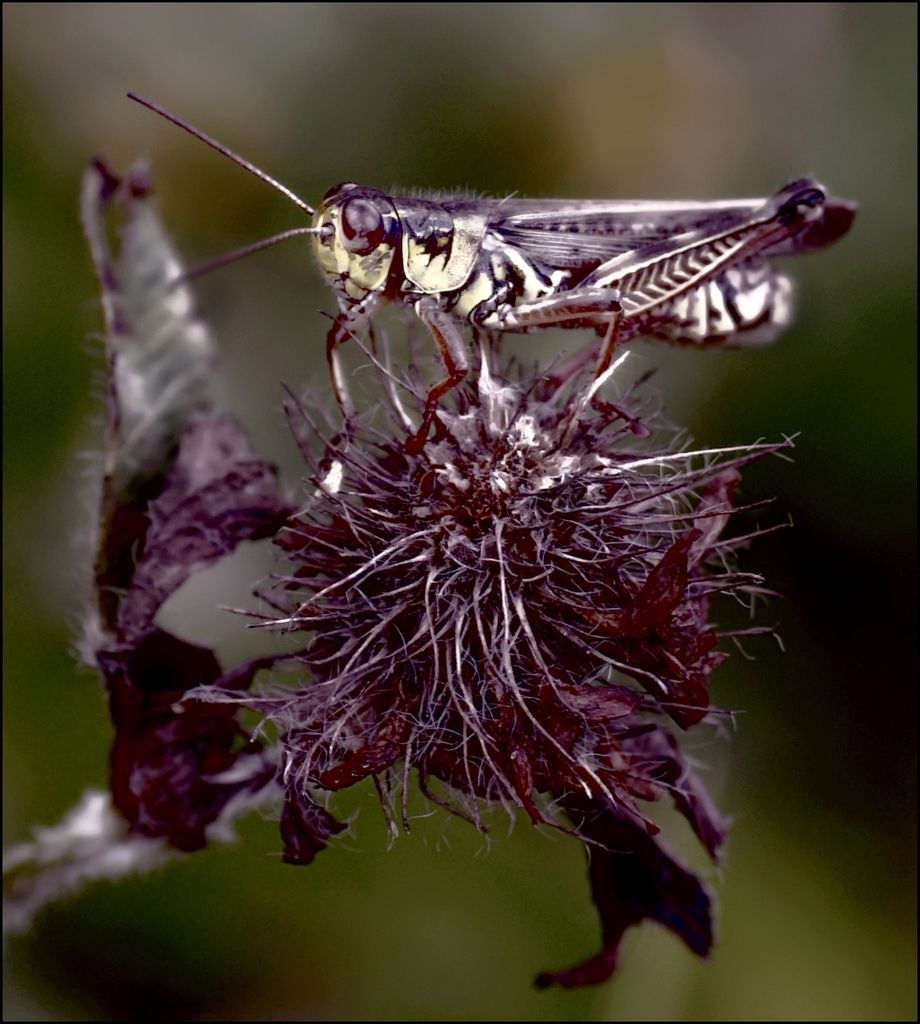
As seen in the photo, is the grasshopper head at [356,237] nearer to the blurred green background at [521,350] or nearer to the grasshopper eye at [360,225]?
the grasshopper eye at [360,225]

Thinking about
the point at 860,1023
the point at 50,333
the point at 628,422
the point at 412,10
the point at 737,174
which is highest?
the point at 412,10

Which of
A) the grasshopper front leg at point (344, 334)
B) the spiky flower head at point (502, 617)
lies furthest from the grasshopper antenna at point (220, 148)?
the spiky flower head at point (502, 617)

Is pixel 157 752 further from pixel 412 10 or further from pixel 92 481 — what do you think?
pixel 412 10

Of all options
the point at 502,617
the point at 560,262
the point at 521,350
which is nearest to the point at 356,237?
the point at 560,262

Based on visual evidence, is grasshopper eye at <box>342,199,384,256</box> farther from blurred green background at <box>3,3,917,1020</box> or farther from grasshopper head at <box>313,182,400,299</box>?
blurred green background at <box>3,3,917,1020</box>

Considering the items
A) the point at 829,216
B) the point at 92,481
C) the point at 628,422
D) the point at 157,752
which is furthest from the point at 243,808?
the point at 829,216

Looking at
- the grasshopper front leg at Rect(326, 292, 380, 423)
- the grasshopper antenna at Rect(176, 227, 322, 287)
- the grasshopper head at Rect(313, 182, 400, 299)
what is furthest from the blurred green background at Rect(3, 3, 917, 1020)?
the grasshopper head at Rect(313, 182, 400, 299)
